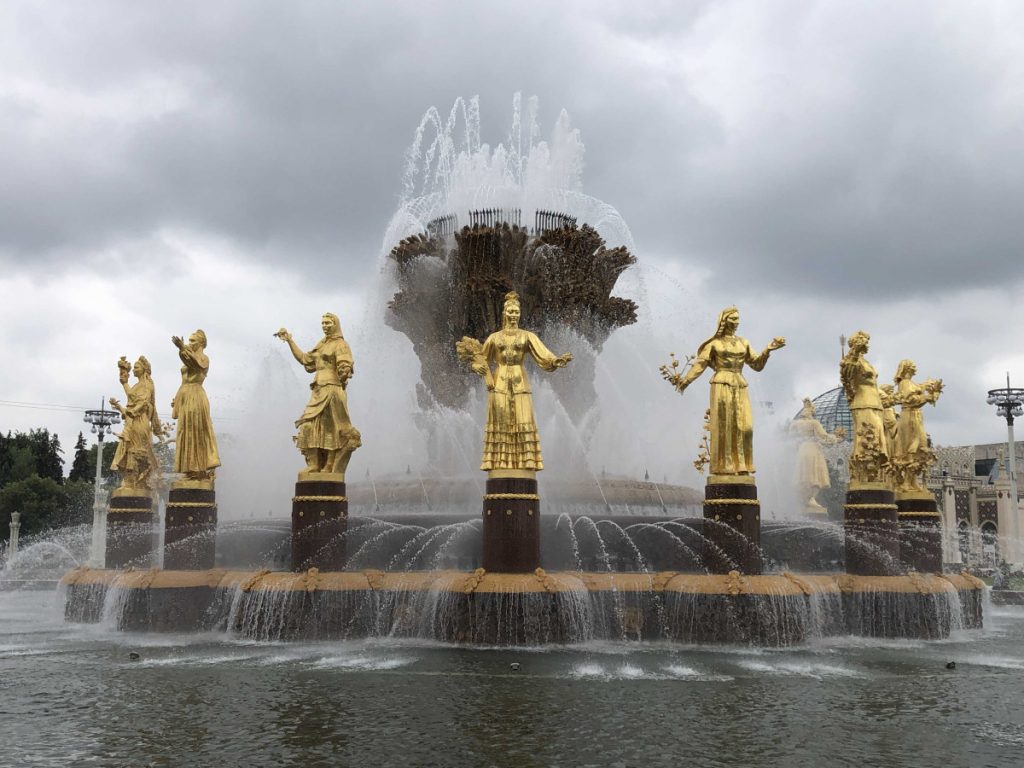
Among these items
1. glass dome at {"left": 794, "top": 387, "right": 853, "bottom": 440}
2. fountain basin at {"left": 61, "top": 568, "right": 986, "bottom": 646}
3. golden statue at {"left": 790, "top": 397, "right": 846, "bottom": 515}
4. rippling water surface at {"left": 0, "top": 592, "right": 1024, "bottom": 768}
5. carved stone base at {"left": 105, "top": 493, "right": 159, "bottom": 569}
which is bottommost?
rippling water surface at {"left": 0, "top": 592, "right": 1024, "bottom": 768}

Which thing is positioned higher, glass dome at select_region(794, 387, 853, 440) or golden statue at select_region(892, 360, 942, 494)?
glass dome at select_region(794, 387, 853, 440)

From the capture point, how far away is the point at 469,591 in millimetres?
13320

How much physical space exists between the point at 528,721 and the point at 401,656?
4.18 m

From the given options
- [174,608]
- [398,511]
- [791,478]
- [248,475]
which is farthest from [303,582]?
[791,478]

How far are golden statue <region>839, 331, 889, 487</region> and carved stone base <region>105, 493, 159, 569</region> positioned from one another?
13861mm

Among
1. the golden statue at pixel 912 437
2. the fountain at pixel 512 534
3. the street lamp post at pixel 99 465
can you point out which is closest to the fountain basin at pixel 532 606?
the fountain at pixel 512 534

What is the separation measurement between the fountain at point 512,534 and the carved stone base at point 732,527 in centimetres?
3

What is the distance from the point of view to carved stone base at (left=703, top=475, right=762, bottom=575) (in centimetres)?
1428

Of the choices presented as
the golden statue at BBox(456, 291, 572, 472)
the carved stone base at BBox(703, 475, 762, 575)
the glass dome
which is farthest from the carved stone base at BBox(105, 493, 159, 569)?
the glass dome

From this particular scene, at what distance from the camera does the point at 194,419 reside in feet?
59.3

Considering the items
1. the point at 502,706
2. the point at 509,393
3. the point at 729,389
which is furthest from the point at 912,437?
the point at 502,706

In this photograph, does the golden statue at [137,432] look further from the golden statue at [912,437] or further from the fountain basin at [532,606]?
the golden statue at [912,437]

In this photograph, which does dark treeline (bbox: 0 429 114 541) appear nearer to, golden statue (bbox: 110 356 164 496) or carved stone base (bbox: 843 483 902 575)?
golden statue (bbox: 110 356 164 496)

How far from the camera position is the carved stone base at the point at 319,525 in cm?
1508
